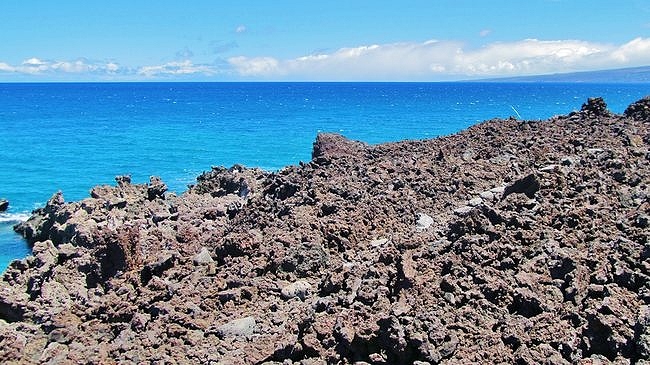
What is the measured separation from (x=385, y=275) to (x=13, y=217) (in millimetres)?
31472

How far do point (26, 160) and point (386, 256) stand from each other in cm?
5228

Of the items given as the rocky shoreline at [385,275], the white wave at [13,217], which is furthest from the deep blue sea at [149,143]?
the rocky shoreline at [385,275]

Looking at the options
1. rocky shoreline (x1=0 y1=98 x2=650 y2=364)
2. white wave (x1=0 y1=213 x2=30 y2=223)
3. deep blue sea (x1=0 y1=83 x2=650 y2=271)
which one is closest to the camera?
rocky shoreline (x1=0 y1=98 x2=650 y2=364)

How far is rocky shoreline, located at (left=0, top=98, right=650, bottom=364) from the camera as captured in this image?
848cm

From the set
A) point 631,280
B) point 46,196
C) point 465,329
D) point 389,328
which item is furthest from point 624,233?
point 46,196

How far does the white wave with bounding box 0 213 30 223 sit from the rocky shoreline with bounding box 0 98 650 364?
17.3 meters

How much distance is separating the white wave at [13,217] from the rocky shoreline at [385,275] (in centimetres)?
1729

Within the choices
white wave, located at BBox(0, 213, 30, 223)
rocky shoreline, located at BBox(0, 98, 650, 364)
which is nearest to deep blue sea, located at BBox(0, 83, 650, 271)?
white wave, located at BBox(0, 213, 30, 223)

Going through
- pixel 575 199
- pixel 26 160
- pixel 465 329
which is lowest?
pixel 26 160

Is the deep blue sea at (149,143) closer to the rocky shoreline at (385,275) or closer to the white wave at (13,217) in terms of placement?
the white wave at (13,217)

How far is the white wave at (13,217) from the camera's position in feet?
114

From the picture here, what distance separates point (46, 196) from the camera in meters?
40.9

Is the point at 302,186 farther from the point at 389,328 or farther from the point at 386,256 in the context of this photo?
the point at 389,328

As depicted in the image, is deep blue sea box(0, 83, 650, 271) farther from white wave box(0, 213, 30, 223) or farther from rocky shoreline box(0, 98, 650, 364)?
rocky shoreline box(0, 98, 650, 364)
